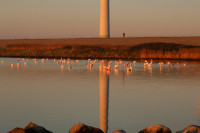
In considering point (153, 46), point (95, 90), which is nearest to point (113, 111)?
point (95, 90)

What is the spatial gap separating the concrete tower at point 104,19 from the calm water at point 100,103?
5302 centimetres

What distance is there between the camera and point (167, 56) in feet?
142

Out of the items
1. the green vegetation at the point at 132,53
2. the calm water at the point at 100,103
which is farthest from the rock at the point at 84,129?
the green vegetation at the point at 132,53

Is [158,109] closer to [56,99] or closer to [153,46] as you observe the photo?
[56,99]

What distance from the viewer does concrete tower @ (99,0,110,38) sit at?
A: 73.1 meters

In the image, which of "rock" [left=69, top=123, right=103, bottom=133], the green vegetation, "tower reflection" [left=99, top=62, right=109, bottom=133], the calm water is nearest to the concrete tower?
the green vegetation

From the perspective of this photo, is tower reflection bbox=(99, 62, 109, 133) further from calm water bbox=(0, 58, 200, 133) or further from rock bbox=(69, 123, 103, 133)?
rock bbox=(69, 123, 103, 133)

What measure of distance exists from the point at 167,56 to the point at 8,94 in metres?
29.2

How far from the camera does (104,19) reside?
7544 cm

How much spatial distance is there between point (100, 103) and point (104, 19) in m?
62.3

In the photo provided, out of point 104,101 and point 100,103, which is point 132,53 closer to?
point 104,101

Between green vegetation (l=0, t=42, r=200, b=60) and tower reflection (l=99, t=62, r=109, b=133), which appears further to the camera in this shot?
green vegetation (l=0, t=42, r=200, b=60)

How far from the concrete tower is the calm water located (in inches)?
2087

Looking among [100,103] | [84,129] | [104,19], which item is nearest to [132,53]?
[104,19]
